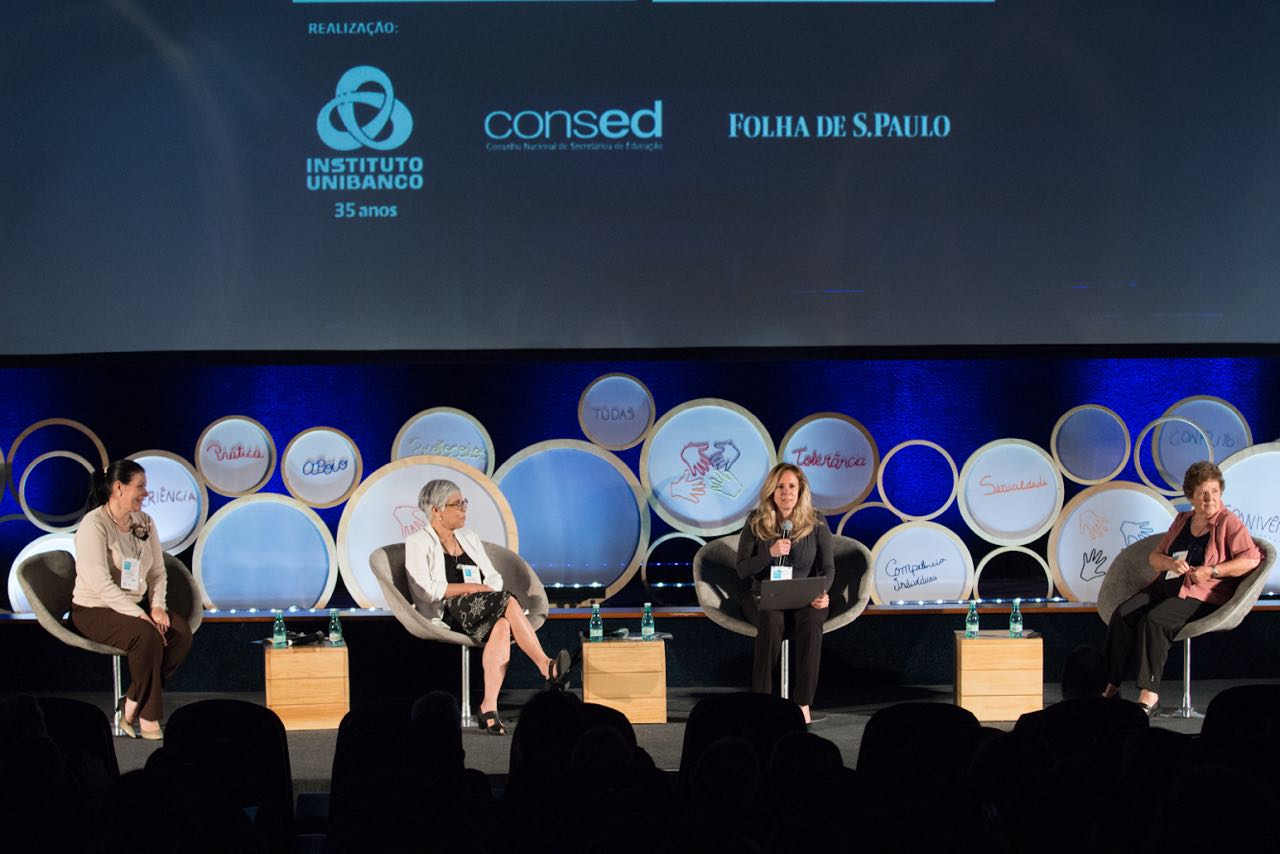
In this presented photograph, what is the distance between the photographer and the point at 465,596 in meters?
6.19

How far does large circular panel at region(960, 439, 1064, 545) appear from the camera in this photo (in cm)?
710

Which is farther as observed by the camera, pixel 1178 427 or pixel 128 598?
pixel 1178 427

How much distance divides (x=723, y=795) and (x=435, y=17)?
488cm

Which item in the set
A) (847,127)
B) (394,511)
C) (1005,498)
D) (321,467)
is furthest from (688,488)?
(847,127)

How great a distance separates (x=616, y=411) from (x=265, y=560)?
72.5 inches

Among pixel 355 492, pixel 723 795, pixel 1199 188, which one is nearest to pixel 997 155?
pixel 1199 188

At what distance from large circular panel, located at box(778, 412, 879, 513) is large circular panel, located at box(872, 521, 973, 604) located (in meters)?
0.28

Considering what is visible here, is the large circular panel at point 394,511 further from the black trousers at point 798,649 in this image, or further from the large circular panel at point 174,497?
the black trousers at point 798,649

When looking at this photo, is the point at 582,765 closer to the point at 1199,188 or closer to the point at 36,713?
the point at 36,713

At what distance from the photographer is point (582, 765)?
2.72 meters

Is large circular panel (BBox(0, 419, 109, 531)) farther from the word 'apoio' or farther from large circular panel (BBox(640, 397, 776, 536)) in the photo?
the word 'apoio'

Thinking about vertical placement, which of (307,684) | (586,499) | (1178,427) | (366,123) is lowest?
(307,684)

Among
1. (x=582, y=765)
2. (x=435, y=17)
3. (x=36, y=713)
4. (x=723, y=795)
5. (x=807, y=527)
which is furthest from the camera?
(x=435, y=17)

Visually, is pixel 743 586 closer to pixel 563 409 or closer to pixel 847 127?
pixel 563 409
